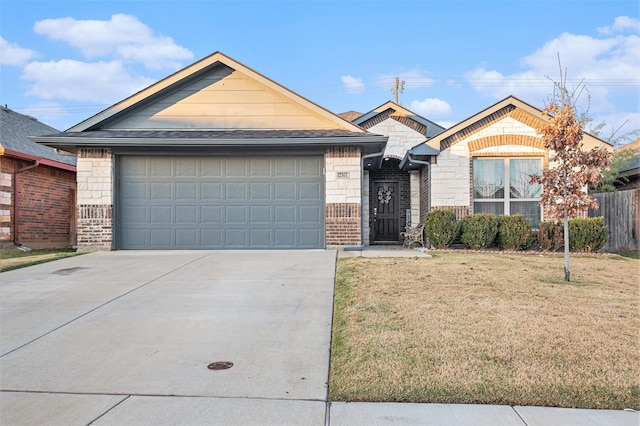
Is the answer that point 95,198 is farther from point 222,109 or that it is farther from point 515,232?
point 515,232

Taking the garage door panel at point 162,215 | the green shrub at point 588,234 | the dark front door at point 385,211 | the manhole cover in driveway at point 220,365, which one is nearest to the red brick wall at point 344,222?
the garage door panel at point 162,215

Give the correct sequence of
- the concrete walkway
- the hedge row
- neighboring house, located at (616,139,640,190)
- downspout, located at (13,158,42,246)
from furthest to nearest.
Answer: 1. neighboring house, located at (616,139,640,190)
2. downspout, located at (13,158,42,246)
3. the hedge row
4. the concrete walkway

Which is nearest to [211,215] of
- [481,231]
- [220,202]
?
[220,202]

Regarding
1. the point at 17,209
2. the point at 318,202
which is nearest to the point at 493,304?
the point at 318,202

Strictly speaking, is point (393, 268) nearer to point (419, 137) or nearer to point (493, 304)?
point (493, 304)

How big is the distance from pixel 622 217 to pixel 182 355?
14.0 metres

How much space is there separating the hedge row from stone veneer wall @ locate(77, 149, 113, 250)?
844 centimetres

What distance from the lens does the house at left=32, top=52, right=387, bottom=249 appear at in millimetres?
11938

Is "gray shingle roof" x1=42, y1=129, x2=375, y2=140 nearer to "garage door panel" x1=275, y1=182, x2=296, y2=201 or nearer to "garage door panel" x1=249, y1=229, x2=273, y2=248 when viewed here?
"garage door panel" x1=275, y1=182, x2=296, y2=201

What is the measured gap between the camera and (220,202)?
1223 centimetres

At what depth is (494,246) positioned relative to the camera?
42.2ft

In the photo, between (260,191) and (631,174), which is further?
(631,174)

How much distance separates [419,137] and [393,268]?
9.52m

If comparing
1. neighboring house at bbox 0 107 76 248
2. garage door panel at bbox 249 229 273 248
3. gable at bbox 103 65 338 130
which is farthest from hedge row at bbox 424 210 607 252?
neighboring house at bbox 0 107 76 248
